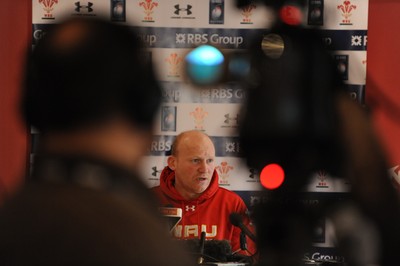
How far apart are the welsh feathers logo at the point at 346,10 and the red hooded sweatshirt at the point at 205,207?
1.42 metres

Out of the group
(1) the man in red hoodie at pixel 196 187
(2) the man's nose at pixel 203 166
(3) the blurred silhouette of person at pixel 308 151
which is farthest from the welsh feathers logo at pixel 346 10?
(3) the blurred silhouette of person at pixel 308 151

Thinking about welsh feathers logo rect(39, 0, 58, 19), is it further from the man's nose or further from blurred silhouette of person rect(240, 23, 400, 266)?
blurred silhouette of person rect(240, 23, 400, 266)

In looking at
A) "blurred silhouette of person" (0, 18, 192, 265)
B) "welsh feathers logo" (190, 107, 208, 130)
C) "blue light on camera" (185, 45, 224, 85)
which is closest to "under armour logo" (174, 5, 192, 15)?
"welsh feathers logo" (190, 107, 208, 130)

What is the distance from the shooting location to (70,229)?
2.95 feet

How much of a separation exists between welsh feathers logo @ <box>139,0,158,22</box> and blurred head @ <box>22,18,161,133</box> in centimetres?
485

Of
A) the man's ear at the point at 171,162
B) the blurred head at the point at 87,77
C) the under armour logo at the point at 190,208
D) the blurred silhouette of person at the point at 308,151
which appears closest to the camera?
the blurred silhouette of person at the point at 308,151

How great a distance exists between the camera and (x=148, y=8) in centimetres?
596

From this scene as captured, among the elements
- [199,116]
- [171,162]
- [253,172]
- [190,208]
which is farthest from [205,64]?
[199,116]

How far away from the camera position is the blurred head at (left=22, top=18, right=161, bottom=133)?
1.06 metres

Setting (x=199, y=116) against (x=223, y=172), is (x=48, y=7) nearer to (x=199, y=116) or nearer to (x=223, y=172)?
(x=199, y=116)

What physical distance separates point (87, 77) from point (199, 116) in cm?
485

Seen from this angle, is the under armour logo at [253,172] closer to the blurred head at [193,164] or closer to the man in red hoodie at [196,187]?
the man in red hoodie at [196,187]

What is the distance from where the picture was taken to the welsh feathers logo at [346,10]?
19.1 feet

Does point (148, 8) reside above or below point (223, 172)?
above
